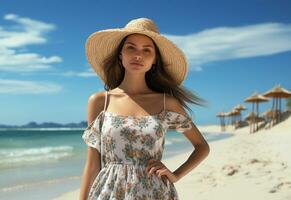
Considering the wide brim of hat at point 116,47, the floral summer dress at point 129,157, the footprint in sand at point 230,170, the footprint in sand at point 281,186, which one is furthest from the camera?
the footprint in sand at point 230,170

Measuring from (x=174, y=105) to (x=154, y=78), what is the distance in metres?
0.23

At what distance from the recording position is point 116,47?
8.47 feet

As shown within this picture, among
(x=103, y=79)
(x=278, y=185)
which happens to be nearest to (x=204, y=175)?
(x=278, y=185)

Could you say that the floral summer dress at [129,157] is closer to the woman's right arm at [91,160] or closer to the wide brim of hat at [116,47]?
the woman's right arm at [91,160]

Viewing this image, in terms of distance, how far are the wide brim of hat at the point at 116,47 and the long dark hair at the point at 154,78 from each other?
26mm

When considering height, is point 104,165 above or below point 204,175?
above

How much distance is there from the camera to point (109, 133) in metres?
2.25

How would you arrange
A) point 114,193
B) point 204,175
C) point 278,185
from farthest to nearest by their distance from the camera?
point 204,175, point 278,185, point 114,193

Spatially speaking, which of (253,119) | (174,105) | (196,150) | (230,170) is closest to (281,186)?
(230,170)

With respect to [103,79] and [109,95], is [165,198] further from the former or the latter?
[103,79]

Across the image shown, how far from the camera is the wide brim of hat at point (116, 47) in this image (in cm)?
244

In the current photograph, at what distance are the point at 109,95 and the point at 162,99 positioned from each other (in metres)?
0.27

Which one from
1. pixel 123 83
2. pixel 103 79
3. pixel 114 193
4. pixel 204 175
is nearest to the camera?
pixel 114 193

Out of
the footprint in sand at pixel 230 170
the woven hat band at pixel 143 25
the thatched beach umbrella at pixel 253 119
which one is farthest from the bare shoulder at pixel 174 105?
the thatched beach umbrella at pixel 253 119
